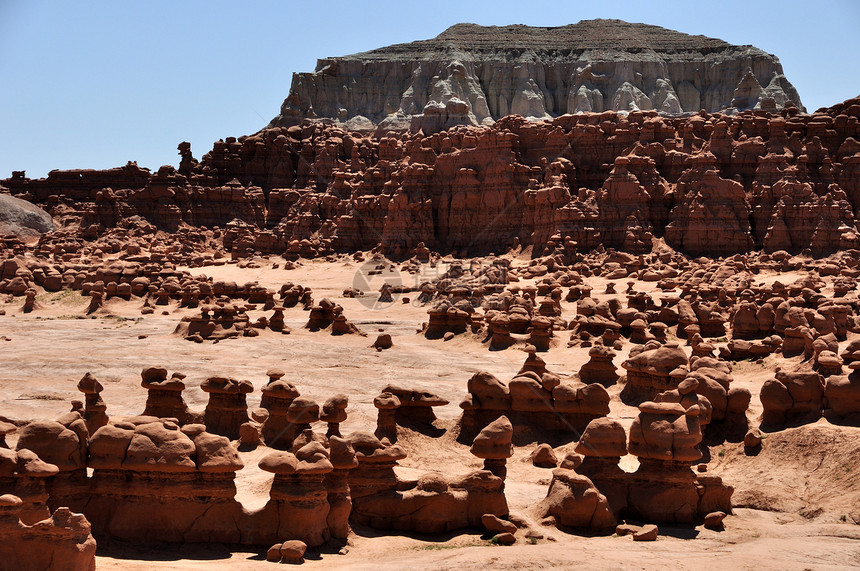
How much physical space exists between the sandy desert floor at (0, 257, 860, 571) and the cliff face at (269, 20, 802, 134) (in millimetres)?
46663

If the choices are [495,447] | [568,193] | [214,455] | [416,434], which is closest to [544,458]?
[495,447]

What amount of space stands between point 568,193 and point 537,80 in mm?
44701

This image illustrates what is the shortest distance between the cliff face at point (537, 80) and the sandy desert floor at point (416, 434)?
46663mm

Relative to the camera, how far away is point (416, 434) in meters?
16.5

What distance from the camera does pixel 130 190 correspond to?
66.4 meters

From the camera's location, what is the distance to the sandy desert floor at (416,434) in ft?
36.0

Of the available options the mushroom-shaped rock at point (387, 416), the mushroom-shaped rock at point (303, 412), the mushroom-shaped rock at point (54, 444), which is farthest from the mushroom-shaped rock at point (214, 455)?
the mushroom-shaped rock at point (387, 416)

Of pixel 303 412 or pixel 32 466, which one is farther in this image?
pixel 303 412

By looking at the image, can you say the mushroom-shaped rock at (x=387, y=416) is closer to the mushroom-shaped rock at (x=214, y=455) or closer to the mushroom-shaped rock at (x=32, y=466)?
the mushroom-shaped rock at (x=214, y=455)

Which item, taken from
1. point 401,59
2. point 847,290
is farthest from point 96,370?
point 401,59

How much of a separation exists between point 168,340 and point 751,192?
26.7 m

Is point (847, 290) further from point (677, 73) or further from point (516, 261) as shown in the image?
point (677, 73)

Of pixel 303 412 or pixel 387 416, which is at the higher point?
pixel 303 412

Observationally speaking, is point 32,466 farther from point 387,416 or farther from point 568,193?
point 568,193
